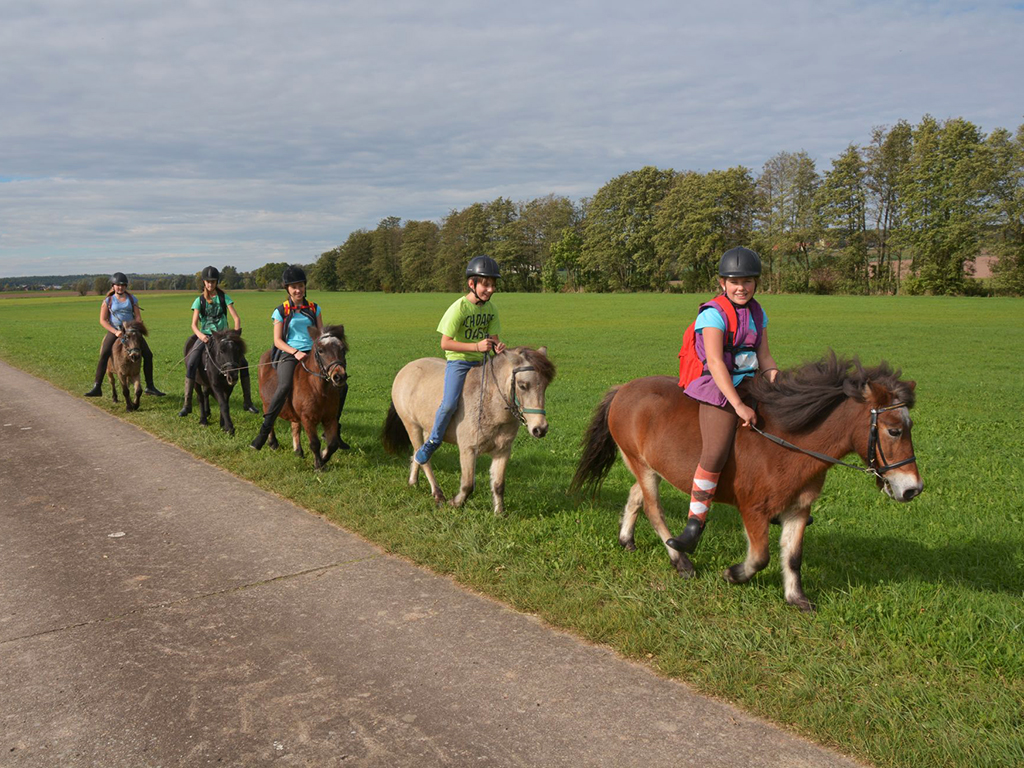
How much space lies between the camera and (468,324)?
23.8 ft

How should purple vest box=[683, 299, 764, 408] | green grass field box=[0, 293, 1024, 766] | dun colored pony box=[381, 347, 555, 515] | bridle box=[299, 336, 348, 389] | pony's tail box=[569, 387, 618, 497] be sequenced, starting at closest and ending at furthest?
green grass field box=[0, 293, 1024, 766]
purple vest box=[683, 299, 764, 408]
pony's tail box=[569, 387, 618, 497]
dun colored pony box=[381, 347, 555, 515]
bridle box=[299, 336, 348, 389]

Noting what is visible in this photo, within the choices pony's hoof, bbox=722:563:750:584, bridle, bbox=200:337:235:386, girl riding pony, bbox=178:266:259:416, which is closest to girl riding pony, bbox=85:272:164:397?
girl riding pony, bbox=178:266:259:416

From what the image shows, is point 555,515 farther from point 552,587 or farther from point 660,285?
point 660,285

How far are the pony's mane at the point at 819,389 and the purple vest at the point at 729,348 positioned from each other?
26 cm

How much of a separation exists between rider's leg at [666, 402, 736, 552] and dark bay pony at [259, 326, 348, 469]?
5.06 metres

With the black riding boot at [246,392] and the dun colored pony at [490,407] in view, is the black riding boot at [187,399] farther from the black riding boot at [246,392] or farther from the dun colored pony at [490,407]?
the dun colored pony at [490,407]

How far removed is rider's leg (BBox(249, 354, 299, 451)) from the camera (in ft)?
31.2

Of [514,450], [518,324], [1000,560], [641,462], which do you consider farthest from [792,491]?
[518,324]

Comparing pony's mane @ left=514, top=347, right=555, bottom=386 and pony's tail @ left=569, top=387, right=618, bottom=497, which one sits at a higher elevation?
pony's mane @ left=514, top=347, right=555, bottom=386

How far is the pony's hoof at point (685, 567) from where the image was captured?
550 cm

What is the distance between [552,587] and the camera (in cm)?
527

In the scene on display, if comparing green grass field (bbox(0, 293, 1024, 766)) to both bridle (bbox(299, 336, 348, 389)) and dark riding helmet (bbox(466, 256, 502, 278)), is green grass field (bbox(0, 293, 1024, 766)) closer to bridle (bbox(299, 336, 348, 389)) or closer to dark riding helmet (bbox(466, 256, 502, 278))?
bridle (bbox(299, 336, 348, 389))

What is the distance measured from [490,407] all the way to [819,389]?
3.25m

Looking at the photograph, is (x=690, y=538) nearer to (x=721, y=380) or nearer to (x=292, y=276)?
(x=721, y=380)
